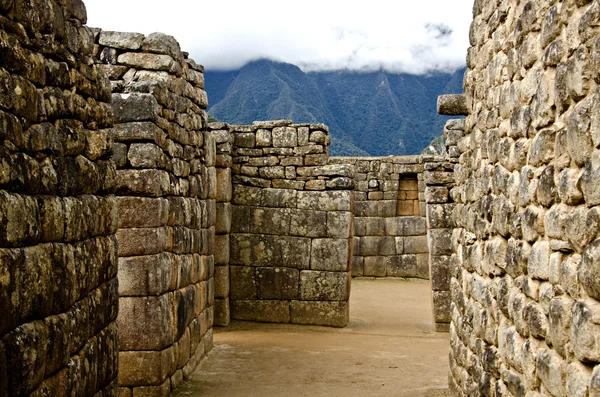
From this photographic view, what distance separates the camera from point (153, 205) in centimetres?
744

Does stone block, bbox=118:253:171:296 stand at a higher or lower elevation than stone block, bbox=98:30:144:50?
lower

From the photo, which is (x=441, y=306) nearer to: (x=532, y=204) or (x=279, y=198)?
(x=279, y=198)

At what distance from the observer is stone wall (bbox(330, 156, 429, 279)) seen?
19.4 meters

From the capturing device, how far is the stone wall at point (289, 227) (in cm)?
1203

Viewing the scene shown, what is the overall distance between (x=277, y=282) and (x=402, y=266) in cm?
797

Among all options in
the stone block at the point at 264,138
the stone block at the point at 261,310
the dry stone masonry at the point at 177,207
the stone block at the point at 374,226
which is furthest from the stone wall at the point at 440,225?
the stone block at the point at 374,226

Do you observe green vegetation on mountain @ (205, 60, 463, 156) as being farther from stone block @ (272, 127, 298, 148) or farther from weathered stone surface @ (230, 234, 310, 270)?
weathered stone surface @ (230, 234, 310, 270)

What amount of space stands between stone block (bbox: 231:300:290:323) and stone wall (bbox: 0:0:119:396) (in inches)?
270

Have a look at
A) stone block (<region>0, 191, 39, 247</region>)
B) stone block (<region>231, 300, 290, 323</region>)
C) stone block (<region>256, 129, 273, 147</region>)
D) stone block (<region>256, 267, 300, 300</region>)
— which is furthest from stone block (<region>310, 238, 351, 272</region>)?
stone block (<region>0, 191, 39, 247</region>)

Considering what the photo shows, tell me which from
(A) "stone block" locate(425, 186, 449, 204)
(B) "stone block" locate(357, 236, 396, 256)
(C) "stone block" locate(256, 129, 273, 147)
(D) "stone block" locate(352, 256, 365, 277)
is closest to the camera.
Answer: (A) "stone block" locate(425, 186, 449, 204)

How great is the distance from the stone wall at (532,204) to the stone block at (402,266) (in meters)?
12.6

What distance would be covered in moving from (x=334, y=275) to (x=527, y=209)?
300 inches

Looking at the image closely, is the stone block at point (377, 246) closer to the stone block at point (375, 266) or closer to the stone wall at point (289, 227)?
the stone block at point (375, 266)

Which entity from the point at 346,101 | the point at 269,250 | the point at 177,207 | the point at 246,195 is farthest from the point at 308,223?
the point at 346,101
